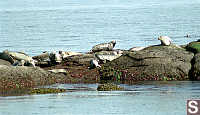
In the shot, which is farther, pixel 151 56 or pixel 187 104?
pixel 151 56

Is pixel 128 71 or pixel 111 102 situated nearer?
pixel 111 102

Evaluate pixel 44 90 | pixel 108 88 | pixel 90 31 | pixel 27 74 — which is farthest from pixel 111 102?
pixel 90 31

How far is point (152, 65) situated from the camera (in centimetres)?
2664

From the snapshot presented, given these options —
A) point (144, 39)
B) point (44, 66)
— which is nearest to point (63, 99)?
point (44, 66)

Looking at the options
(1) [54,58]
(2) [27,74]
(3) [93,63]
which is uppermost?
(1) [54,58]

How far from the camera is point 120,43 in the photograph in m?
49.5

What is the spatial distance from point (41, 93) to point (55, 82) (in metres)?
3.35

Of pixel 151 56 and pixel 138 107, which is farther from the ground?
pixel 151 56

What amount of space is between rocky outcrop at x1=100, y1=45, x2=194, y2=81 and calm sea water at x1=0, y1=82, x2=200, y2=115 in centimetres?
175

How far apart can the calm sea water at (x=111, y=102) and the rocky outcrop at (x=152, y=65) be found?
175 centimetres

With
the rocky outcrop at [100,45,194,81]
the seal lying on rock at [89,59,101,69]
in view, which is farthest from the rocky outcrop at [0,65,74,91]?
the rocky outcrop at [100,45,194,81]

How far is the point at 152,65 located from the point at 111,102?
6939mm

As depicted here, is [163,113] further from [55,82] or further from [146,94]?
[55,82]

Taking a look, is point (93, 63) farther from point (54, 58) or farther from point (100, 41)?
point (100, 41)
